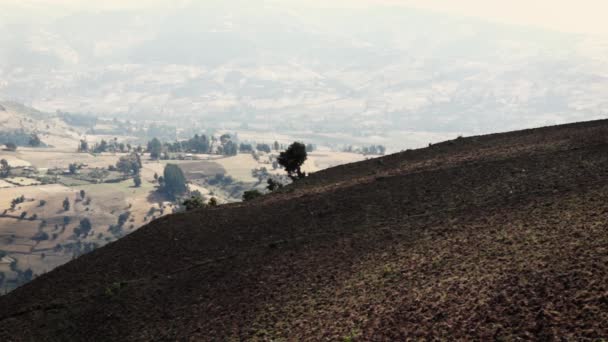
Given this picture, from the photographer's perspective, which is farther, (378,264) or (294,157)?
(294,157)

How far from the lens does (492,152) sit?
66438 mm

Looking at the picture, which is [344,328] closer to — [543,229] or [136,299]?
[543,229]

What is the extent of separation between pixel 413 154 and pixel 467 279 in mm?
40789

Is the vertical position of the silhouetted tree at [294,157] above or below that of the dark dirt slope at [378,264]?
above

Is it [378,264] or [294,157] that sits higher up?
[294,157]

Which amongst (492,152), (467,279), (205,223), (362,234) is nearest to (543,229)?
(467,279)

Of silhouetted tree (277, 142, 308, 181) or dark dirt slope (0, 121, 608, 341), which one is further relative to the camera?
silhouetted tree (277, 142, 308, 181)

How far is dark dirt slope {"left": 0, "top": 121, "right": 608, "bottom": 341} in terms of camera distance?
1328 inches

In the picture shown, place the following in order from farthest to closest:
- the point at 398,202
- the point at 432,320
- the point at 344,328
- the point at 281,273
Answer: the point at 398,202 < the point at 281,273 < the point at 344,328 < the point at 432,320

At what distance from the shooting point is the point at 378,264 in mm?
43750

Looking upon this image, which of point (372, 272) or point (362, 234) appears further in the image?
point (362, 234)

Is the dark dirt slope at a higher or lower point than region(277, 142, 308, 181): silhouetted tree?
lower

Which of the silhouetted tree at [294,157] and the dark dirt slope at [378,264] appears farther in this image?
the silhouetted tree at [294,157]

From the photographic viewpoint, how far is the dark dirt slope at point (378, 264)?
111ft
